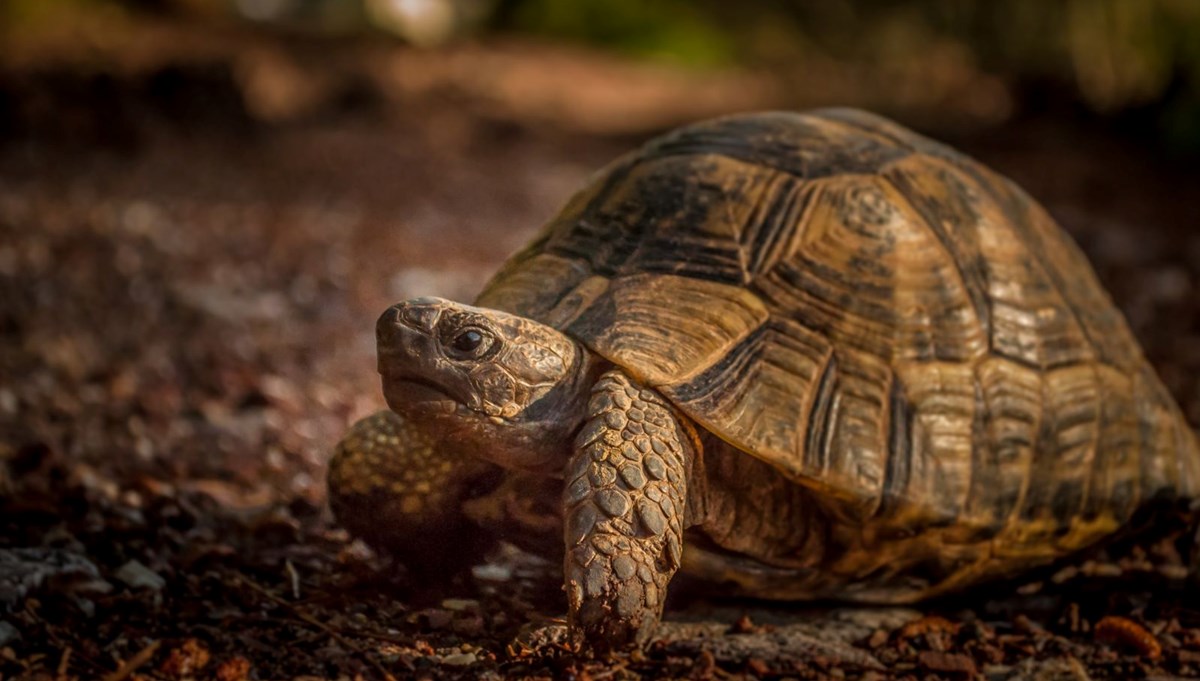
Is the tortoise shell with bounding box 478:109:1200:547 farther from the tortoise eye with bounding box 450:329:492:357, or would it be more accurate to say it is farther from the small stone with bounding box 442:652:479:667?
the small stone with bounding box 442:652:479:667

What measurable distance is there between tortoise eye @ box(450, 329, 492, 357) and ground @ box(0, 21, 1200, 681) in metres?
0.62

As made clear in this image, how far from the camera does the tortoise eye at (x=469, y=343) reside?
2766 mm

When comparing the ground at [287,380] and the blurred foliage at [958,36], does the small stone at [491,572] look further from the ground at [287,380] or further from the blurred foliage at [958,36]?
the blurred foliage at [958,36]

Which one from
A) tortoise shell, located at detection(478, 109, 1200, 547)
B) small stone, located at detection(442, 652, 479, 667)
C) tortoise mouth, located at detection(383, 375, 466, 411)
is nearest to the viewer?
small stone, located at detection(442, 652, 479, 667)

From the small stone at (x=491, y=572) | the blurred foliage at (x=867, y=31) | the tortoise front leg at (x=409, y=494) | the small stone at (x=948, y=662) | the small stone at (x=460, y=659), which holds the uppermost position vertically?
the blurred foliage at (x=867, y=31)

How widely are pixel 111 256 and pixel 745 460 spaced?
15.6ft

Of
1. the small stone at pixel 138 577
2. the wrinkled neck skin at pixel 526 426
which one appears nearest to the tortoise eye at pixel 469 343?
the wrinkled neck skin at pixel 526 426

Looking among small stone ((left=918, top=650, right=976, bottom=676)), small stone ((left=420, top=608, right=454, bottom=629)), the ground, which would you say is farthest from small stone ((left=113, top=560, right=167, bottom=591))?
small stone ((left=918, top=650, right=976, bottom=676))

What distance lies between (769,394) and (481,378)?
685 mm

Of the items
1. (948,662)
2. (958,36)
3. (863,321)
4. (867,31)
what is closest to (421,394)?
(863,321)

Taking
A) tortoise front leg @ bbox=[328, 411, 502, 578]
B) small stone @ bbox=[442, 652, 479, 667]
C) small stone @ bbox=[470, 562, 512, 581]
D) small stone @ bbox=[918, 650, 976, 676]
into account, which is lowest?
small stone @ bbox=[442, 652, 479, 667]

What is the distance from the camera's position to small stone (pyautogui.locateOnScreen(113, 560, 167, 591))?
118 inches

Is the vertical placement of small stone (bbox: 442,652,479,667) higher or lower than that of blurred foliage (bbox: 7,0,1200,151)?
lower

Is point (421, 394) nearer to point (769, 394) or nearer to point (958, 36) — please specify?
point (769, 394)
